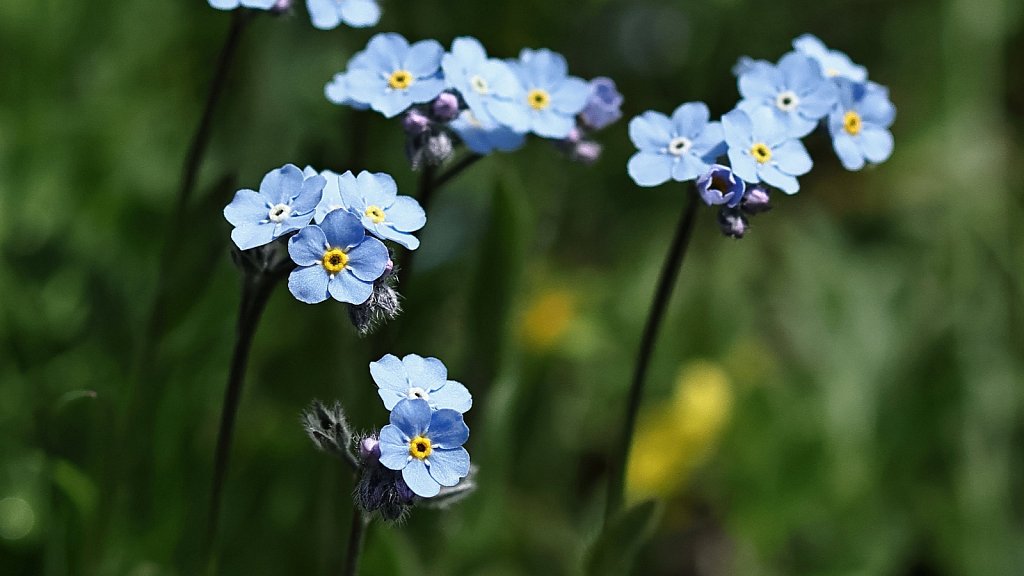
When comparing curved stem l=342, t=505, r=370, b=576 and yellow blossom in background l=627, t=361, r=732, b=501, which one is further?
yellow blossom in background l=627, t=361, r=732, b=501

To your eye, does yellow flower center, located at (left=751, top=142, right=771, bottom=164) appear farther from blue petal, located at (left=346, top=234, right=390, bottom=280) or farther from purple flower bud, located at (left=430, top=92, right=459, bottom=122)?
blue petal, located at (left=346, top=234, right=390, bottom=280)

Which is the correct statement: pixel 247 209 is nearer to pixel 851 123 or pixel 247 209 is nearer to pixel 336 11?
pixel 336 11

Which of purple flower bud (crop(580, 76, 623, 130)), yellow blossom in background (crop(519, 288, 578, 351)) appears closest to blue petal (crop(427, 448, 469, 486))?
purple flower bud (crop(580, 76, 623, 130))

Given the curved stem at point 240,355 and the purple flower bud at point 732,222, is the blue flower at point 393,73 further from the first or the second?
the purple flower bud at point 732,222

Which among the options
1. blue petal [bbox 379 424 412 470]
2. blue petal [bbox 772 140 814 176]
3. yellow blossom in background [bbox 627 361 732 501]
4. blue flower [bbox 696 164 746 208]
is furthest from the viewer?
yellow blossom in background [bbox 627 361 732 501]

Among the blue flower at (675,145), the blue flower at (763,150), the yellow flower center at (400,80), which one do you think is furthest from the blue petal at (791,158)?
the yellow flower center at (400,80)

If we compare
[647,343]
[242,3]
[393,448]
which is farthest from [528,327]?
[393,448]

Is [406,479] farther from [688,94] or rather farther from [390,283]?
[688,94]

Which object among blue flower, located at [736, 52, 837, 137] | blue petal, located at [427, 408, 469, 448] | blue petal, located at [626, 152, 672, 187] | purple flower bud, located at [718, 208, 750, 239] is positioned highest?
blue flower, located at [736, 52, 837, 137]
